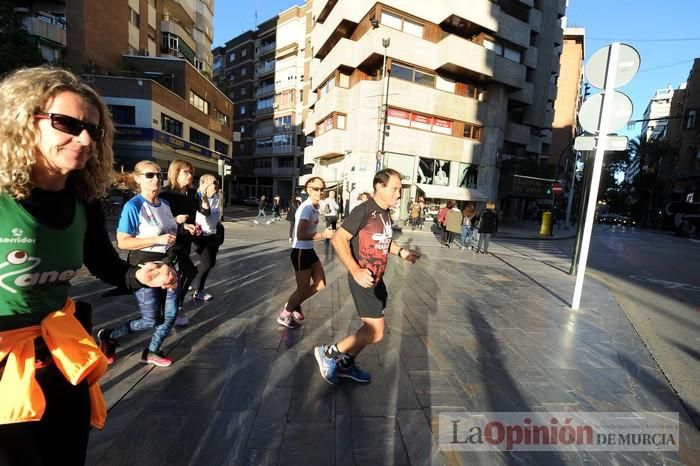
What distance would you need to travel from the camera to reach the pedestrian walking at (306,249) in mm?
4086

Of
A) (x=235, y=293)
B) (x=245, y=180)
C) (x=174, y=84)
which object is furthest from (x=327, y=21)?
(x=245, y=180)

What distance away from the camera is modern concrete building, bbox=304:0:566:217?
22.6m

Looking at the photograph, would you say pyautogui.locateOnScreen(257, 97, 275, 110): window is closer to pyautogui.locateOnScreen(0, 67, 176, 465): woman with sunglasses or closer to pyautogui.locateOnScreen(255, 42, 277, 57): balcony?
pyautogui.locateOnScreen(255, 42, 277, 57): balcony

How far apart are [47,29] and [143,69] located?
18.6ft

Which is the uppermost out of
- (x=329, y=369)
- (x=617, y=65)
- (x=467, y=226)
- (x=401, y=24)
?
(x=401, y=24)

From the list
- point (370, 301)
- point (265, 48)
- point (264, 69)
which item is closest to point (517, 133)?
point (370, 301)

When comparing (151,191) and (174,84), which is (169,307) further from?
(174,84)

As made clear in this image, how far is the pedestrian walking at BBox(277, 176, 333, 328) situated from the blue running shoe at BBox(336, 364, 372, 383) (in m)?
1.32

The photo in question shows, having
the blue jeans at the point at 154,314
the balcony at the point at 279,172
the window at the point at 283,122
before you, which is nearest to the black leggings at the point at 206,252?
the blue jeans at the point at 154,314

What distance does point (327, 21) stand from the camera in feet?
91.7

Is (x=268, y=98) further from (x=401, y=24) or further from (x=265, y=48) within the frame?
(x=401, y=24)

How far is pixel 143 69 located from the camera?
26.2m

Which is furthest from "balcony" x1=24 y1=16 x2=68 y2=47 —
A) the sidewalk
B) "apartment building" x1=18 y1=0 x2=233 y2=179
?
the sidewalk

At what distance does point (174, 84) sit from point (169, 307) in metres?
28.7
